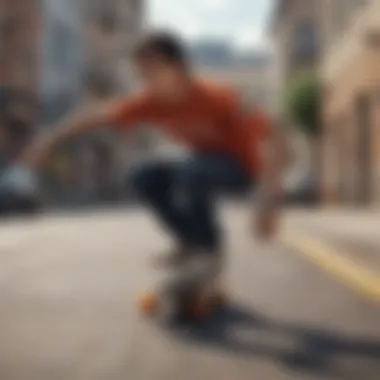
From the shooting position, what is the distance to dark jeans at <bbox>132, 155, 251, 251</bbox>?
8.23 ft

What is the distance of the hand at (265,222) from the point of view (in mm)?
2323

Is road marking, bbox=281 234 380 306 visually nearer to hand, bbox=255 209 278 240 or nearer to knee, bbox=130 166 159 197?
hand, bbox=255 209 278 240

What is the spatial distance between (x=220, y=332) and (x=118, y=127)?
1.96 ft

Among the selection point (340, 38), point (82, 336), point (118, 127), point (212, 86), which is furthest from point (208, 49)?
point (340, 38)

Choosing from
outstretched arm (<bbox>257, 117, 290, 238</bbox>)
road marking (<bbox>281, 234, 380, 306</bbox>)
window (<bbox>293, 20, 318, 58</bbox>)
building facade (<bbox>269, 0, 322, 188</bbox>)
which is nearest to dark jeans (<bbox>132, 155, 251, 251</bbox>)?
outstretched arm (<bbox>257, 117, 290, 238</bbox>)

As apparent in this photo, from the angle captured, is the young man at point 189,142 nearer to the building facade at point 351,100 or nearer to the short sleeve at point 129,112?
the short sleeve at point 129,112

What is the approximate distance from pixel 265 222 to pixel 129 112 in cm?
43

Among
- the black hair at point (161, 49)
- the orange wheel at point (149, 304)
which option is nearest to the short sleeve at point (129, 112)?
the black hair at point (161, 49)

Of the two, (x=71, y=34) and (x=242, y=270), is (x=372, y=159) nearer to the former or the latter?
(x=242, y=270)

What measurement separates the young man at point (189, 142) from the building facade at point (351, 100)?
1881 millimetres

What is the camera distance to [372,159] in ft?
24.4

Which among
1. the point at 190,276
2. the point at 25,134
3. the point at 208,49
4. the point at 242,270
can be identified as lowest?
the point at 242,270

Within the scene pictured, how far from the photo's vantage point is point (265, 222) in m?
2.33

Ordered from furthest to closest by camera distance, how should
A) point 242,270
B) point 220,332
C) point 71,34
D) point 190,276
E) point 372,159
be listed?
point 372,159 → point 242,270 → point 71,34 → point 190,276 → point 220,332
